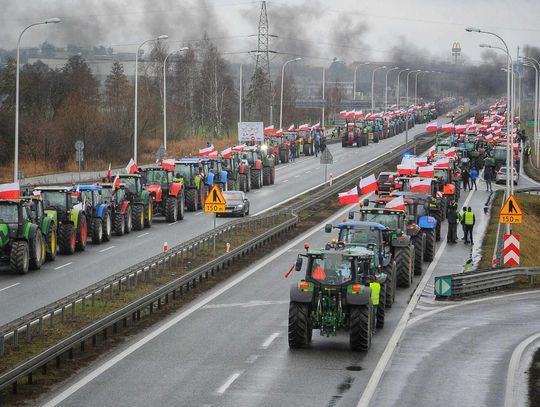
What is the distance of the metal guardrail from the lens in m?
31.7

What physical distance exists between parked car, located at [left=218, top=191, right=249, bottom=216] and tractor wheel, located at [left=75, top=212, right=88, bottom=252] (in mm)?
12765

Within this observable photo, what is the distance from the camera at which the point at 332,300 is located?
23203 millimetres

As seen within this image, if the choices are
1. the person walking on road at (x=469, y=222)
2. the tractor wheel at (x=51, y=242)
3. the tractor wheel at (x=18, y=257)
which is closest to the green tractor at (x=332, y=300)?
the tractor wheel at (x=18, y=257)

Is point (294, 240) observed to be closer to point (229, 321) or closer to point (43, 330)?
point (229, 321)

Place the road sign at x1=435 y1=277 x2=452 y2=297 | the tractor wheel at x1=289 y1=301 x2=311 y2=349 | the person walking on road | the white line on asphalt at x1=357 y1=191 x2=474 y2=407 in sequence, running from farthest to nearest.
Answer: the person walking on road
the road sign at x1=435 y1=277 x2=452 y2=297
the tractor wheel at x1=289 y1=301 x2=311 y2=349
the white line on asphalt at x1=357 y1=191 x2=474 y2=407

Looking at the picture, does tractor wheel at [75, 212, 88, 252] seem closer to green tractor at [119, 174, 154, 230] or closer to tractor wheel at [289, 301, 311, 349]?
green tractor at [119, 174, 154, 230]

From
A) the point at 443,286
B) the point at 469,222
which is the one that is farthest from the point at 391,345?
the point at 469,222

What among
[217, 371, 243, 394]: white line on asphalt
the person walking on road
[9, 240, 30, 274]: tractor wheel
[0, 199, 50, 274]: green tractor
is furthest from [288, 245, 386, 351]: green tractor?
the person walking on road

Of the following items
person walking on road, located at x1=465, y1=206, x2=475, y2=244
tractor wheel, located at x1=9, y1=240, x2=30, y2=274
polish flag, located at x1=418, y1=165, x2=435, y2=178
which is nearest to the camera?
tractor wheel, located at x1=9, y1=240, x2=30, y2=274

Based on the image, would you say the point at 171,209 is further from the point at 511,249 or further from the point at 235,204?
the point at 511,249

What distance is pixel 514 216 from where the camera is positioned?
36344 mm

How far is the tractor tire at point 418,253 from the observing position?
36.1 meters

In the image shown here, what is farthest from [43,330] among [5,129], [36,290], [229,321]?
[5,129]

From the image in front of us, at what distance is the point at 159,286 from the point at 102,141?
52029 millimetres
